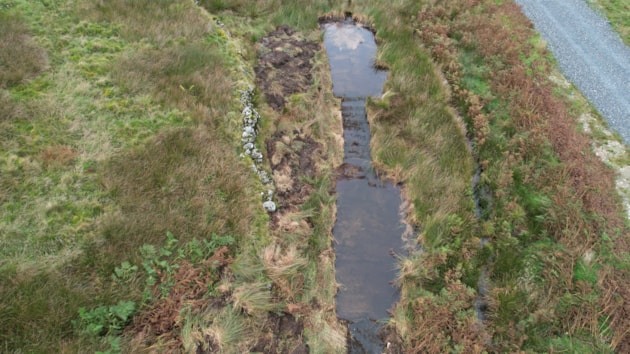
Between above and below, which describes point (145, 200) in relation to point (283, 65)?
below

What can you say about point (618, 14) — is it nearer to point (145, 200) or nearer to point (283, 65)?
point (283, 65)

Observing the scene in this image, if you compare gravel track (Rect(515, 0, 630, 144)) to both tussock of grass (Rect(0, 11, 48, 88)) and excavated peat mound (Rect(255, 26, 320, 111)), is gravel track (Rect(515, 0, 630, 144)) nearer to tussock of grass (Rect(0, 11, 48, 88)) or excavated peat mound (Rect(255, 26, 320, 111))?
excavated peat mound (Rect(255, 26, 320, 111))

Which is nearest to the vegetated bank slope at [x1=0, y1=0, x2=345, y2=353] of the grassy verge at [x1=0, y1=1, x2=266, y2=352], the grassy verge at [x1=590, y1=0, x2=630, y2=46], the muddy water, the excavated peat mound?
the grassy verge at [x1=0, y1=1, x2=266, y2=352]

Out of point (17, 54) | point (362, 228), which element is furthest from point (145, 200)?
point (17, 54)

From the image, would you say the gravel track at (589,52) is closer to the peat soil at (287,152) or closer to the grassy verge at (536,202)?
the grassy verge at (536,202)

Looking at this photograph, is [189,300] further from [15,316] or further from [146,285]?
[15,316]

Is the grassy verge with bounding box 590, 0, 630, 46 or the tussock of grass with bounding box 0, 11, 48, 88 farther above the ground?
the grassy verge with bounding box 590, 0, 630, 46

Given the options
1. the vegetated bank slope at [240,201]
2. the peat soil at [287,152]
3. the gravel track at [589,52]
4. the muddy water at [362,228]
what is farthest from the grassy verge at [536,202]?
the peat soil at [287,152]
